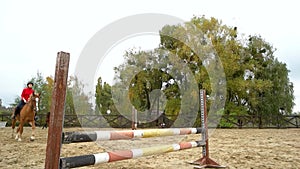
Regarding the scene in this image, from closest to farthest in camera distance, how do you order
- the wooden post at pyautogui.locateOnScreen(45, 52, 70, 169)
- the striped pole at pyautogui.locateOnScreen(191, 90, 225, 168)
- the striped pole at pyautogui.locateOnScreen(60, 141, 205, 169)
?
the wooden post at pyautogui.locateOnScreen(45, 52, 70, 169), the striped pole at pyautogui.locateOnScreen(60, 141, 205, 169), the striped pole at pyautogui.locateOnScreen(191, 90, 225, 168)

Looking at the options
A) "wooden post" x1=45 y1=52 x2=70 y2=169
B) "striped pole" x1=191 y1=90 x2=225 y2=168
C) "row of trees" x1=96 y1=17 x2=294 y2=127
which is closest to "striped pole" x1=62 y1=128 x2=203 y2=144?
"wooden post" x1=45 y1=52 x2=70 y2=169

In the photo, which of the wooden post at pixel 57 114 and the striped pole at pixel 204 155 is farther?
the striped pole at pixel 204 155

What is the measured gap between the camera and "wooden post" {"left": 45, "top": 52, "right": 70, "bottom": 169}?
1.36 metres

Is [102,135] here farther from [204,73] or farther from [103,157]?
[204,73]

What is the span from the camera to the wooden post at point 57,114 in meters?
1.36

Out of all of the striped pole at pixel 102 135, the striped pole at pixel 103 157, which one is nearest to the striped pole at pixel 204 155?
the striped pole at pixel 103 157

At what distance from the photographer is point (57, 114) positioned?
1389mm

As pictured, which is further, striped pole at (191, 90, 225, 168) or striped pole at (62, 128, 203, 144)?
striped pole at (191, 90, 225, 168)

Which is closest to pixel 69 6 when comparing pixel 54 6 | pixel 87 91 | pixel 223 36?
pixel 54 6

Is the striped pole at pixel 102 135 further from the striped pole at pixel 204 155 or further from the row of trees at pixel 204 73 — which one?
the row of trees at pixel 204 73

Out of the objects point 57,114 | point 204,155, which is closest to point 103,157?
point 57,114

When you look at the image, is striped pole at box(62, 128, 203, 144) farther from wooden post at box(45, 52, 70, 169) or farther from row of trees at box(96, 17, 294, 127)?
row of trees at box(96, 17, 294, 127)

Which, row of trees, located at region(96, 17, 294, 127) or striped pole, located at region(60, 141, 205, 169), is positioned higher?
row of trees, located at region(96, 17, 294, 127)

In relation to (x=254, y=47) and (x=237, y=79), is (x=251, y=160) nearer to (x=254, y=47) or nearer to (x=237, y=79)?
(x=237, y=79)
